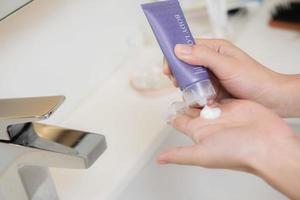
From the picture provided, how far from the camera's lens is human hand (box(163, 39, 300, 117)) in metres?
0.58

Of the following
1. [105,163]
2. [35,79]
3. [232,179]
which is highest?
[35,79]

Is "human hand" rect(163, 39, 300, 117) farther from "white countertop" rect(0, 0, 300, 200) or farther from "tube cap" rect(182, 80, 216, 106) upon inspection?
"white countertop" rect(0, 0, 300, 200)

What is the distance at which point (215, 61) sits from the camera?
56cm

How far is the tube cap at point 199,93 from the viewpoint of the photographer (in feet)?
1.77

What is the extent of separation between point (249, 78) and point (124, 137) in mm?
213

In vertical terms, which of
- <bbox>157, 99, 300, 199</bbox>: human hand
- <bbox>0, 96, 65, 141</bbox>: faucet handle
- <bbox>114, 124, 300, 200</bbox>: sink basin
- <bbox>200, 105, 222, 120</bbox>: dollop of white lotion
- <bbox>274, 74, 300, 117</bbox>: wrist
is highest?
<bbox>0, 96, 65, 141</bbox>: faucet handle

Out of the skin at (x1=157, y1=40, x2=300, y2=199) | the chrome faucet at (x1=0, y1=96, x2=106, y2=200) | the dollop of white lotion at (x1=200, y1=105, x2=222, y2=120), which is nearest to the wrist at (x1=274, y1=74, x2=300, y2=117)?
the skin at (x1=157, y1=40, x2=300, y2=199)

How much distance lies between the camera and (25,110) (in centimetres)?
47

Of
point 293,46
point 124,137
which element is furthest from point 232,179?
point 293,46

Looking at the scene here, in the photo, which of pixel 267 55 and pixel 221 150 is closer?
pixel 221 150

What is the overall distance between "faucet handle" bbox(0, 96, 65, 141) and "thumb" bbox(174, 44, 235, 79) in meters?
0.15

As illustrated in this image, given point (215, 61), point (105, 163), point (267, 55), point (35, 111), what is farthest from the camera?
point (267, 55)

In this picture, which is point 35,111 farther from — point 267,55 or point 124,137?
point 267,55

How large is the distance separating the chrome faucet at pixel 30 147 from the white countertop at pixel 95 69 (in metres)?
0.11
